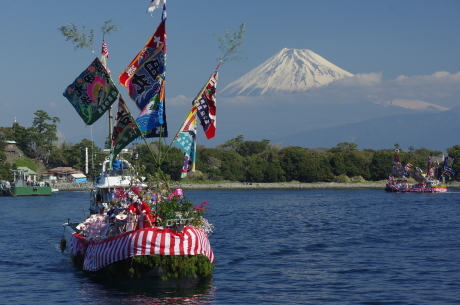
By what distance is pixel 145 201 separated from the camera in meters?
21.3

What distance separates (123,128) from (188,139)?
250 cm

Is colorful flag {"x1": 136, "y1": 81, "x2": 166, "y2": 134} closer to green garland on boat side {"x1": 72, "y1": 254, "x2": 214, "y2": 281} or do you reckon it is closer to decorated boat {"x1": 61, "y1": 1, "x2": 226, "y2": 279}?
decorated boat {"x1": 61, "y1": 1, "x2": 226, "y2": 279}

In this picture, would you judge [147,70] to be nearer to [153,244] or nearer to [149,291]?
[153,244]

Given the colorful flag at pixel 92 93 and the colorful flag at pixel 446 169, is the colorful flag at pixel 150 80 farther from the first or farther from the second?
the colorful flag at pixel 446 169

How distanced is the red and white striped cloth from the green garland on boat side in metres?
0.19

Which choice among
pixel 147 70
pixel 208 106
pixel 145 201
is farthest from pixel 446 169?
pixel 145 201

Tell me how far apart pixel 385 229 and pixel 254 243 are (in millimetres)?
11640

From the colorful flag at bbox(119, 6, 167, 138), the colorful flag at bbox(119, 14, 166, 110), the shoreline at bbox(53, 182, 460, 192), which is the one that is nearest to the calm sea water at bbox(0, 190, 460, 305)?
the colorful flag at bbox(119, 6, 167, 138)

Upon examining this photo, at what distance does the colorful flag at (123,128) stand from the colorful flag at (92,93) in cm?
51

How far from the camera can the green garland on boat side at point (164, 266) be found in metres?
20.2

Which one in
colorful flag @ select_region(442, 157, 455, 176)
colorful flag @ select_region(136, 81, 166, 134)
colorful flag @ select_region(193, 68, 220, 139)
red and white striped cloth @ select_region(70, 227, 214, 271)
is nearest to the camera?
red and white striped cloth @ select_region(70, 227, 214, 271)

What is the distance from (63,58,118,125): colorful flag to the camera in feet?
75.5

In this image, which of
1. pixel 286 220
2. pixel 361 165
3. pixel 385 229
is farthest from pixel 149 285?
pixel 361 165

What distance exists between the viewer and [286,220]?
50.7 m
